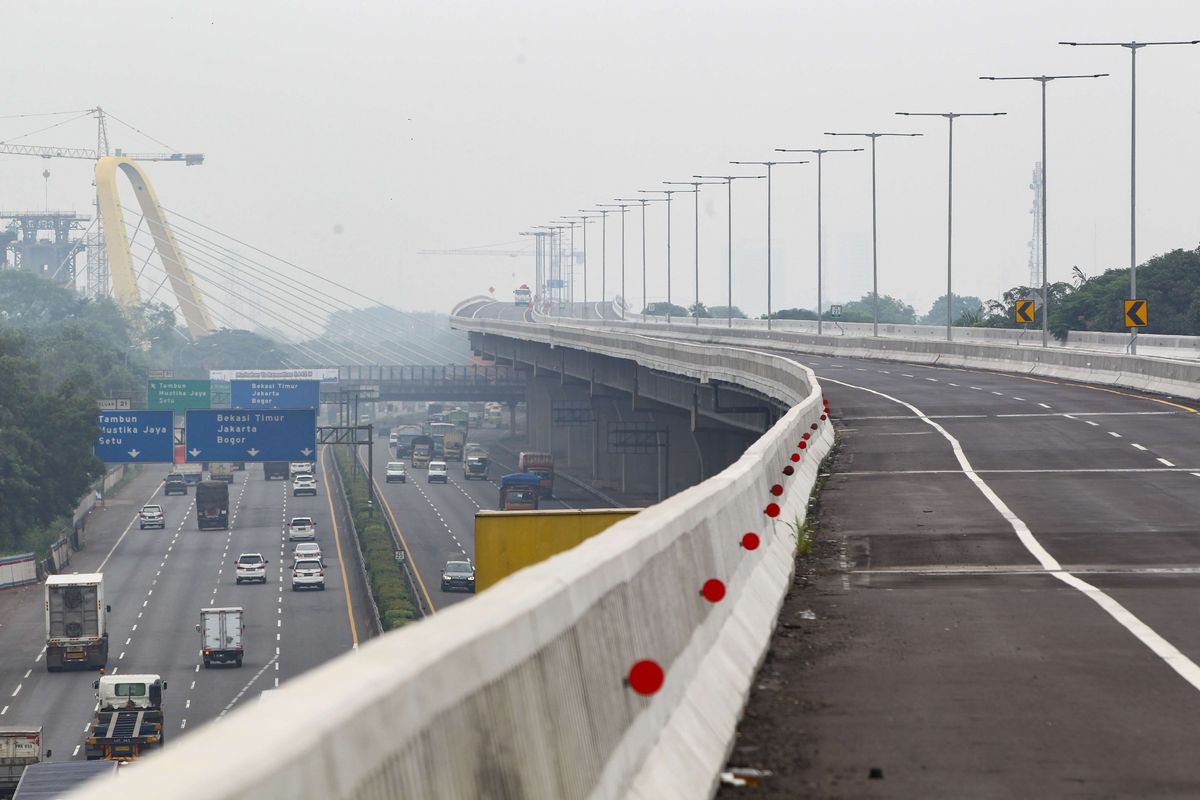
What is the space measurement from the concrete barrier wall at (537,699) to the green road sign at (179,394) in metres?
83.1

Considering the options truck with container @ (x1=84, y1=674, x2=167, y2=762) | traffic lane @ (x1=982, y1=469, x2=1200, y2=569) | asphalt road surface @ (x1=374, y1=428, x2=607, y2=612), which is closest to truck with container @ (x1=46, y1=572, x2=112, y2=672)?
truck with container @ (x1=84, y1=674, x2=167, y2=762)

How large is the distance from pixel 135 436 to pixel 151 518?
138 ft

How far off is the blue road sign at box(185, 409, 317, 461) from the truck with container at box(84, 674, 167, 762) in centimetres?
2003

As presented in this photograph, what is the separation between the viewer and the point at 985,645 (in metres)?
13.0

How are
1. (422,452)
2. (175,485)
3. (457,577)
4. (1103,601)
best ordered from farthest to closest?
(422,452), (175,485), (457,577), (1103,601)

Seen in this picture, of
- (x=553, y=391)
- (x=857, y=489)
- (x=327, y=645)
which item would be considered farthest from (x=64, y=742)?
(x=553, y=391)

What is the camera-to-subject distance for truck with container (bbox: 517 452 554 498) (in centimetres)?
11750

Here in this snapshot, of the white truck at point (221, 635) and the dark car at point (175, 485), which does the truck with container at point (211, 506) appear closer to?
the dark car at point (175, 485)

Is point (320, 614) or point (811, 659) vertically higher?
point (811, 659)

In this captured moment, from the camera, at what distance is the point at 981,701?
10711mm

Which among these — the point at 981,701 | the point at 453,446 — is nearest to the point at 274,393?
the point at 453,446

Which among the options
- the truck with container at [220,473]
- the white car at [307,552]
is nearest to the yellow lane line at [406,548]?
the white car at [307,552]

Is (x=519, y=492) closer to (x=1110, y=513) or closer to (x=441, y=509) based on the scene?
(x=441, y=509)

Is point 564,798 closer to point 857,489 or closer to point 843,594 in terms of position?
point 843,594
